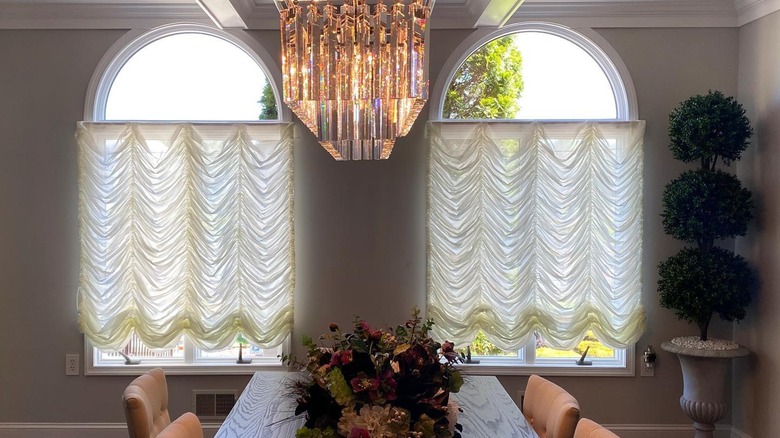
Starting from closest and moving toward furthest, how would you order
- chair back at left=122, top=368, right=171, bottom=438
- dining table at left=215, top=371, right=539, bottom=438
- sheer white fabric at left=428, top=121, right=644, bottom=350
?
dining table at left=215, top=371, right=539, bottom=438
chair back at left=122, top=368, right=171, bottom=438
sheer white fabric at left=428, top=121, right=644, bottom=350

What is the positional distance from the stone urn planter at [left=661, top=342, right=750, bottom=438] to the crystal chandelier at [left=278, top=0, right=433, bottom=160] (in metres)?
2.57

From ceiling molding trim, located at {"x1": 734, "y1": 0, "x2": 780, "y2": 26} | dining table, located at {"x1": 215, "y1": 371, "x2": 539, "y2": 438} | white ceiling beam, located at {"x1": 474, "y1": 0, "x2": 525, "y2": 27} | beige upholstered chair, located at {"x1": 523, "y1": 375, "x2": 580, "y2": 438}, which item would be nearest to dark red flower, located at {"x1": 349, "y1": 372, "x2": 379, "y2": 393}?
dining table, located at {"x1": 215, "y1": 371, "x2": 539, "y2": 438}

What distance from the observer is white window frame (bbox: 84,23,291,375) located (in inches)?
165

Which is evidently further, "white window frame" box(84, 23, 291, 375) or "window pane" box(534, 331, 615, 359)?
"window pane" box(534, 331, 615, 359)

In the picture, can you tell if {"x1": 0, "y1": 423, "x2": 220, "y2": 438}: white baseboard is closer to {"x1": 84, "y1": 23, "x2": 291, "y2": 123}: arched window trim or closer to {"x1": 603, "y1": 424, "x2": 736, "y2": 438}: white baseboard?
{"x1": 84, "y1": 23, "x2": 291, "y2": 123}: arched window trim

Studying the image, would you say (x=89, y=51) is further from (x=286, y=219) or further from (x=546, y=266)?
(x=546, y=266)

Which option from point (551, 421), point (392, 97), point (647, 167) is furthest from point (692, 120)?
point (392, 97)

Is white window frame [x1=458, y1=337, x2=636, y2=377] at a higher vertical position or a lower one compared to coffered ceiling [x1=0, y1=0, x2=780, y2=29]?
lower

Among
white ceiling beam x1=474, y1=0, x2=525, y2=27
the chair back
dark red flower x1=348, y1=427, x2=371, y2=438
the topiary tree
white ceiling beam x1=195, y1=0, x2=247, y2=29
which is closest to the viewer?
dark red flower x1=348, y1=427, x2=371, y2=438

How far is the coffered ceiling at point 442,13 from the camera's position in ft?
13.6

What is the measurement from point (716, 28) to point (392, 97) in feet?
9.88

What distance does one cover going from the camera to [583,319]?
4191 millimetres

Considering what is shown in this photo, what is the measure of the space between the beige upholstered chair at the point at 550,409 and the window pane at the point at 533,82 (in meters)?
1.90

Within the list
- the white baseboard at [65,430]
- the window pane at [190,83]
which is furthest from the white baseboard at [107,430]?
the window pane at [190,83]
